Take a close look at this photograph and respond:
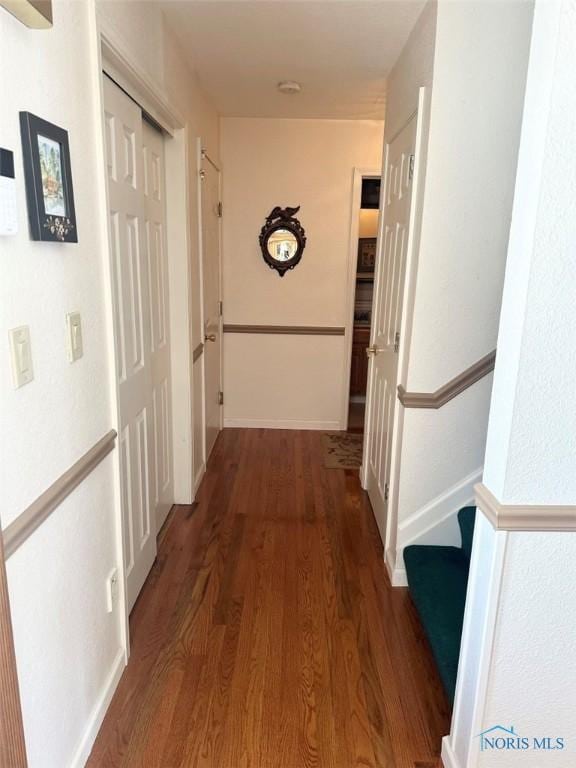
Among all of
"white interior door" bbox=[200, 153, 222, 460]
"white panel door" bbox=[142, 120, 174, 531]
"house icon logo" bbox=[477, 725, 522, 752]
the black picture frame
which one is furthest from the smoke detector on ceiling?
"house icon logo" bbox=[477, 725, 522, 752]

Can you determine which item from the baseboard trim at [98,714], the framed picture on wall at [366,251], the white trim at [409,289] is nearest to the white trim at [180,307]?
the white trim at [409,289]

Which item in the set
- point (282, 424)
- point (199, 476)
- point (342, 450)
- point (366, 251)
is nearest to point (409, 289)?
point (199, 476)

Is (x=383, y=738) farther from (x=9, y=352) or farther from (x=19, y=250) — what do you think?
(x=19, y=250)

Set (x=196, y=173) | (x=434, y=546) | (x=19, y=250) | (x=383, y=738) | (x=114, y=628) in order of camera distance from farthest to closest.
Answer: (x=196, y=173)
(x=434, y=546)
(x=114, y=628)
(x=383, y=738)
(x=19, y=250)

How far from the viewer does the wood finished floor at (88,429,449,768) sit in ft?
5.17

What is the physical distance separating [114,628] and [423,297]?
1634mm

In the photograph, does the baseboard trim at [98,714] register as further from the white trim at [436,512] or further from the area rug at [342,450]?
the area rug at [342,450]

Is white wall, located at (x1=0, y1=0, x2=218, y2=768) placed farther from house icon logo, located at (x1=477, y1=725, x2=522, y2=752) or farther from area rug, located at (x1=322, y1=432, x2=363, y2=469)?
area rug, located at (x1=322, y1=432, x2=363, y2=469)

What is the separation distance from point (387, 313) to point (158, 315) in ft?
3.76

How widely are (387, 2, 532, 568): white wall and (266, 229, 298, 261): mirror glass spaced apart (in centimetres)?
187

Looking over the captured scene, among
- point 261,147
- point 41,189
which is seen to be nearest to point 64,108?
point 41,189

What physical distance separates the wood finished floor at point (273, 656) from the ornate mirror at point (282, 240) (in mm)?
2004

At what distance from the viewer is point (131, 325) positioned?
2061 millimetres

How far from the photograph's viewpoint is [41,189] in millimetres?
1150
